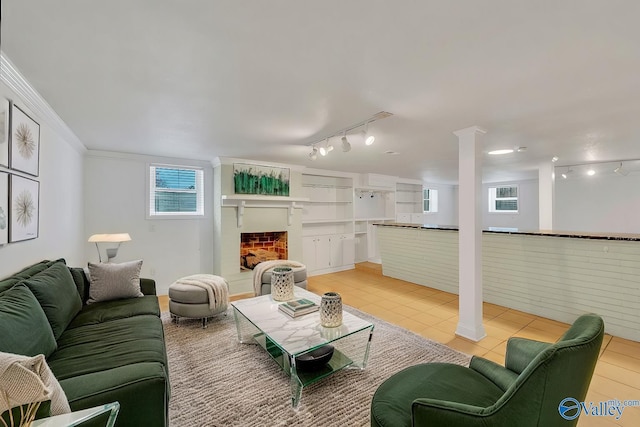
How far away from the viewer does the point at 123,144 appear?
3.65 m

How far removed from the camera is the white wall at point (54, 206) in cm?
204

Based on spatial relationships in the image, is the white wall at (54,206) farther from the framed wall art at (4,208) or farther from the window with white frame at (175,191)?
the window with white frame at (175,191)

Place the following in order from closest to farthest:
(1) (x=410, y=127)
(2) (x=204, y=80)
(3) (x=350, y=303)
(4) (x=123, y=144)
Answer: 1. (2) (x=204, y=80)
2. (1) (x=410, y=127)
3. (4) (x=123, y=144)
4. (3) (x=350, y=303)

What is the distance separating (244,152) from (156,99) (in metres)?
1.94

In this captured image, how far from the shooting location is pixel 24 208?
6.86 feet

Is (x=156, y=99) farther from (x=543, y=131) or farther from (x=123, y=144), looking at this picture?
(x=543, y=131)

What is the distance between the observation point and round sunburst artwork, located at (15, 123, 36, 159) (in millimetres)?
2027

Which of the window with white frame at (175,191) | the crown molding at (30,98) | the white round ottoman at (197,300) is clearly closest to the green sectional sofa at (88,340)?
the white round ottoman at (197,300)

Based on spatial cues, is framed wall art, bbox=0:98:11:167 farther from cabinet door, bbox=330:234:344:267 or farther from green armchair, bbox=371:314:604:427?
cabinet door, bbox=330:234:344:267

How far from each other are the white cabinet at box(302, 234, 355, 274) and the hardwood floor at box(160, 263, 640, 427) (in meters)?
0.55

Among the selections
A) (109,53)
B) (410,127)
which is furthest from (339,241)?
(109,53)

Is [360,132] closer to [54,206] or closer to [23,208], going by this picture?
[23,208]

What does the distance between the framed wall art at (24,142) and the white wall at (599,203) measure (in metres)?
7.76

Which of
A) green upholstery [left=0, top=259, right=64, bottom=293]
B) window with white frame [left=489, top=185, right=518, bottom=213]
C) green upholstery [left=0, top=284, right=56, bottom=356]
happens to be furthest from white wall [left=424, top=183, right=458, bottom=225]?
green upholstery [left=0, top=284, right=56, bottom=356]
